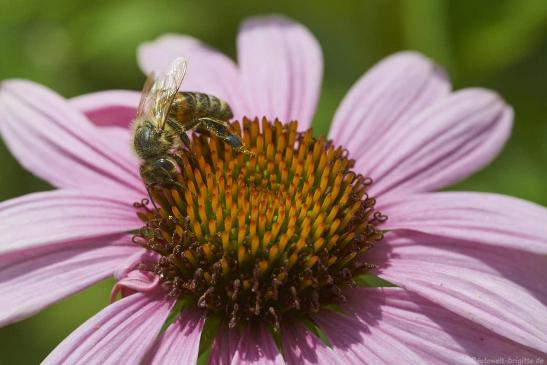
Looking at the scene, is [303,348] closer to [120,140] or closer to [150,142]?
[150,142]

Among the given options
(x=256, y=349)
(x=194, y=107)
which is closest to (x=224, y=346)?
(x=256, y=349)

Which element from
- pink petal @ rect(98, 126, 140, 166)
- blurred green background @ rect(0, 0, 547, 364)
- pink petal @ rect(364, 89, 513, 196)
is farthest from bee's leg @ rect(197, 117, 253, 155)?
blurred green background @ rect(0, 0, 547, 364)

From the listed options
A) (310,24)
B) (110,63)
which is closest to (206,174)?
(110,63)

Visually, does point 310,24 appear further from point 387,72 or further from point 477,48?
point 387,72

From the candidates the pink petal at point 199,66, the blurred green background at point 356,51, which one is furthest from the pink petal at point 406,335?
the blurred green background at point 356,51

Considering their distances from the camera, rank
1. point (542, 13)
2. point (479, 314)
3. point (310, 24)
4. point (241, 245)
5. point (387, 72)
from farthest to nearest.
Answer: point (310, 24) < point (542, 13) < point (387, 72) < point (241, 245) < point (479, 314)

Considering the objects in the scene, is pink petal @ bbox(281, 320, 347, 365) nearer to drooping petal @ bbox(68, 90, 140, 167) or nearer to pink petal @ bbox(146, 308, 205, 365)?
pink petal @ bbox(146, 308, 205, 365)
